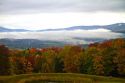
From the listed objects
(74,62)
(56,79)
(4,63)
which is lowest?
(56,79)

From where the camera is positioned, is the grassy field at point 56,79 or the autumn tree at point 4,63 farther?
the autumn tree at point 4,63

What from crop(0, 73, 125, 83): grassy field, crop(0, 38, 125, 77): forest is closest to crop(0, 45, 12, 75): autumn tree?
crop(0, 38, 125, 77): forest

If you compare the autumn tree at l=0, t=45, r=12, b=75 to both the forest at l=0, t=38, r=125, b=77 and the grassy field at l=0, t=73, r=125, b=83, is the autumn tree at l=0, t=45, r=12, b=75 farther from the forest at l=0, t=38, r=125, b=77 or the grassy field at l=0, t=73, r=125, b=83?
the grassy field at l=0, t=73, r=125, b=83

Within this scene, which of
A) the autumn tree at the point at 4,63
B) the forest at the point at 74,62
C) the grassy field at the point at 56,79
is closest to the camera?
the grassy field at the point at 56,79

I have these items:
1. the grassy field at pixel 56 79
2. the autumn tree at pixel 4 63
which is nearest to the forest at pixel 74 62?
the autumn tree at pixel 4 63

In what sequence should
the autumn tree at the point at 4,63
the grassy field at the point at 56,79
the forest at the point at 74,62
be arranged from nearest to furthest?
the grassy field at the point at 56,79
the forest at the point at 74,62
the autumn tree at the point at 4,63

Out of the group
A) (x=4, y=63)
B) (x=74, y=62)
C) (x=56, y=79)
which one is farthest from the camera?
(x=74, y=62)

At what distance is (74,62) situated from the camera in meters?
115

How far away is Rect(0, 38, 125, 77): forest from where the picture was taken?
103938 mm

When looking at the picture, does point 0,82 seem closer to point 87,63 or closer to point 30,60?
point 87,63

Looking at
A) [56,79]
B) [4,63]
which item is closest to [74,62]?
[4,63]

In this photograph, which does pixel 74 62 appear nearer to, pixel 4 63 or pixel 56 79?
pixel 4 63

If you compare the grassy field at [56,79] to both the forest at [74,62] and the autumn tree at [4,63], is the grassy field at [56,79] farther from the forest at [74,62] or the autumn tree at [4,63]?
the autumn tree at [4,63]

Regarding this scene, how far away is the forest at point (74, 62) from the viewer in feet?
341
